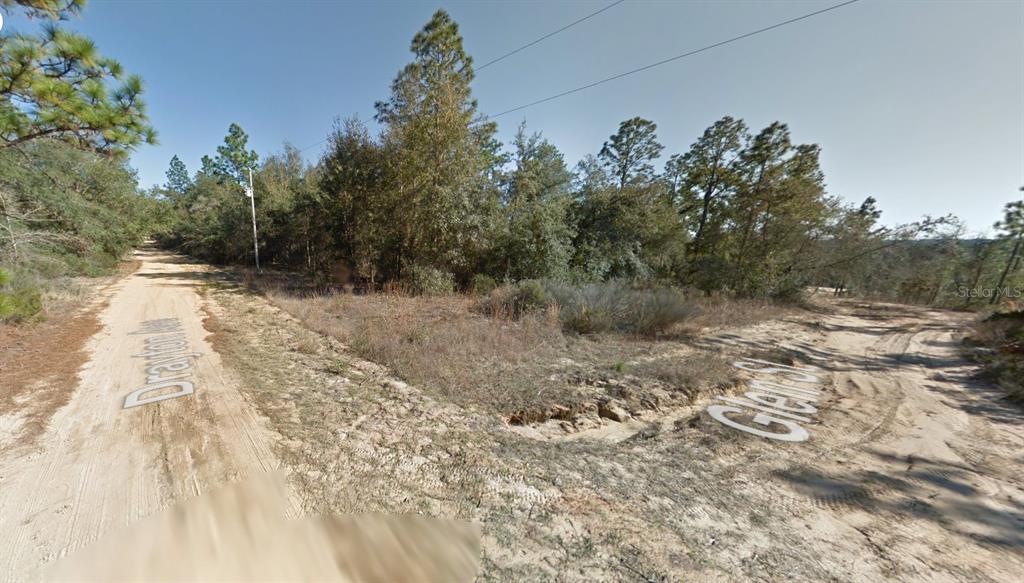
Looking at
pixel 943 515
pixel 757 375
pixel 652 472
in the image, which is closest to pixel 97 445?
pixel 652 472

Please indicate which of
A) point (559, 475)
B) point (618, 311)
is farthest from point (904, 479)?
point (618, 311)

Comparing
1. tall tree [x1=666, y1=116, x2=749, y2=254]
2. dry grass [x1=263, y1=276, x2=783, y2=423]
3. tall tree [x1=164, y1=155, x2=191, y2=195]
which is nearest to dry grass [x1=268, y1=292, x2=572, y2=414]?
dry grass [x1=263, y1=276, x2=783, y2=423]

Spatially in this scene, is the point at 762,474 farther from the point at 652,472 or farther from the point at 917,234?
the point at 917,234

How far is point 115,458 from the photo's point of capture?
91.4 inches

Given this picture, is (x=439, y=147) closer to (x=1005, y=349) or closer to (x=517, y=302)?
(x=517, y=302)

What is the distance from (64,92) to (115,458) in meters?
3.52

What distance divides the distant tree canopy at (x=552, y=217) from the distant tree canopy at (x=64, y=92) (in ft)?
21.8

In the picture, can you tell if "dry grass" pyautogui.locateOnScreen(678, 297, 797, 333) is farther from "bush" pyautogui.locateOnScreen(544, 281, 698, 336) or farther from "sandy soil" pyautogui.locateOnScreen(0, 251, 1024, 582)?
A: "sandy soil" pyautogui.locateOnScreen(0, 251, 1024, 582)

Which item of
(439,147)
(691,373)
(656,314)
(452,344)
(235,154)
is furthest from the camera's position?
(235,154)

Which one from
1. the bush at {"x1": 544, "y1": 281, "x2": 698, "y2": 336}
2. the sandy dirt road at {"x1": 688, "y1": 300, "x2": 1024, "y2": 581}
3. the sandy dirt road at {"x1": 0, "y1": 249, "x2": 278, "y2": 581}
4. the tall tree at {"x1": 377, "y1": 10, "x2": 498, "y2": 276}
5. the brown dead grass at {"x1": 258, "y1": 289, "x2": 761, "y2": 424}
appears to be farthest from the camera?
the tall tree at {"x1": 377, "y1": 10, "x2": 498, "y2": 276}

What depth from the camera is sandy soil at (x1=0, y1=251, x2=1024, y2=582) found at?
184 cm

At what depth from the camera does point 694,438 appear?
11.0ft

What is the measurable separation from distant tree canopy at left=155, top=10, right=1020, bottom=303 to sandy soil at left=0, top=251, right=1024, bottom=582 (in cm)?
704

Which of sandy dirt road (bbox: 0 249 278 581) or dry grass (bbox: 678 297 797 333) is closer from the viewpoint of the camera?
sandy dirt road (bbox: 0 249 278 581)
